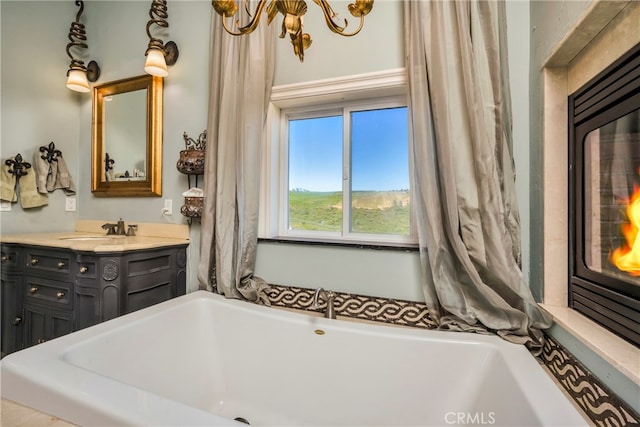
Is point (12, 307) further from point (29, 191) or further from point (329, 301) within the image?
point (329, 301)

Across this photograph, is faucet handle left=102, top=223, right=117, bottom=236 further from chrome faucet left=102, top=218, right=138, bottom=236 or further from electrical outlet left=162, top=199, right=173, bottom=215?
electrical outlet left=162, top=199, right=173, bottom=215

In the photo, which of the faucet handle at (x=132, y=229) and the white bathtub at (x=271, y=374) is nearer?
the white bathtub at (x=271, y=374)

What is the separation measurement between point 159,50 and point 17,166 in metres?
1.30

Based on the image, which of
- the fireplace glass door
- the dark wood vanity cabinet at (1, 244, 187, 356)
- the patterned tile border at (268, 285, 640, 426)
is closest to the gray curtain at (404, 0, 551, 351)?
the patterned tile border at (268, 285, 640, 426)

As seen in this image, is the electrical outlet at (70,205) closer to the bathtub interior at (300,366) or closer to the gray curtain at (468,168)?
the bathtub interior at (300,366)

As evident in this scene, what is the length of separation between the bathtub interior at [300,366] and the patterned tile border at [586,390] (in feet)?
0.41

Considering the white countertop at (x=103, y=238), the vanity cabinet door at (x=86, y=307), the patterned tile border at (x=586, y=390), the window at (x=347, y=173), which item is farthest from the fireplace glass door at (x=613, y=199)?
Result: the vanity cabinet door at (x=86, y=307)

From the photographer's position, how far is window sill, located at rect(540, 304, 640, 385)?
2.28 ft

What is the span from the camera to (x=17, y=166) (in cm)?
200

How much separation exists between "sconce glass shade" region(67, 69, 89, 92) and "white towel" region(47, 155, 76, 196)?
0.55 m

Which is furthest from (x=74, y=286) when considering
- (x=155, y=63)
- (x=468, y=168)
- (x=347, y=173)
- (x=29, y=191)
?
(x=468, y=168)

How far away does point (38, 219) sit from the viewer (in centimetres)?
216

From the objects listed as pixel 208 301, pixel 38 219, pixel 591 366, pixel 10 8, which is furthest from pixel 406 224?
pixel 10 8

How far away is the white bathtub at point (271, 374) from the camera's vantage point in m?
0.76
